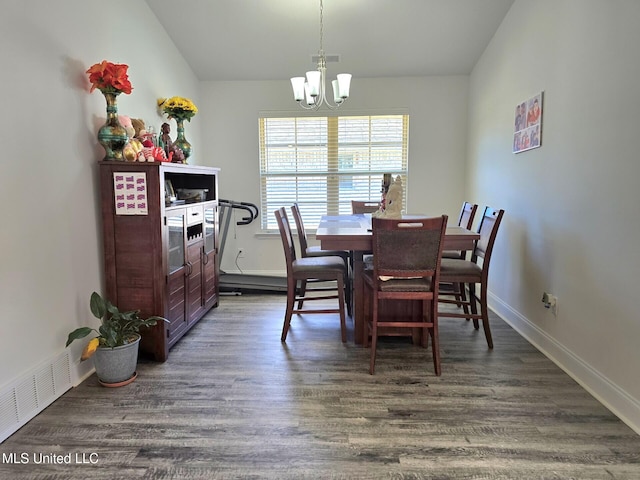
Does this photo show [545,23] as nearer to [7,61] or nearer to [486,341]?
[486,341]

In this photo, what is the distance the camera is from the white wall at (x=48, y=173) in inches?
77.3

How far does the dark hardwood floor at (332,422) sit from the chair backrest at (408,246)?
645mm

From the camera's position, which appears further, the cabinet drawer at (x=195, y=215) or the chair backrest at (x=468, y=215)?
the chair backrest at (x=468, y=215)

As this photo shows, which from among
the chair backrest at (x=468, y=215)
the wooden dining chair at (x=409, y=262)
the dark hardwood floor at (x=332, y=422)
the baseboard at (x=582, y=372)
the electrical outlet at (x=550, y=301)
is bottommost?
the dark hardwood floor at (x=332, y=422)

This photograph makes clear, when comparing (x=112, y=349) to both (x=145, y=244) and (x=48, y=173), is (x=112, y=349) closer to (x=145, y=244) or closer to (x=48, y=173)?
(x=145, y=244)

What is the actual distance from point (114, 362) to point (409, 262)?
5.98ft

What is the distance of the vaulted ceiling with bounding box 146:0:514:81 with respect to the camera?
362 centimetres

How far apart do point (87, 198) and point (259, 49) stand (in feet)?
8.25

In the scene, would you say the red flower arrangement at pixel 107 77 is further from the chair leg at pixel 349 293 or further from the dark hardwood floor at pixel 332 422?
the chair leg at pixel 349 293

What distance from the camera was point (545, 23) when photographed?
2910 millimetres

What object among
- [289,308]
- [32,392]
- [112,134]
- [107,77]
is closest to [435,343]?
[289,308]

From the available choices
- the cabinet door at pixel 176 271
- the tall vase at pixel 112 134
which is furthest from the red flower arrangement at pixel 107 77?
the cabinet door at pixel 176 271

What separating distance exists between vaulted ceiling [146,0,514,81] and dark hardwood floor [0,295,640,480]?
2.92 metres

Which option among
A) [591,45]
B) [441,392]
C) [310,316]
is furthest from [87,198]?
[591,45]
